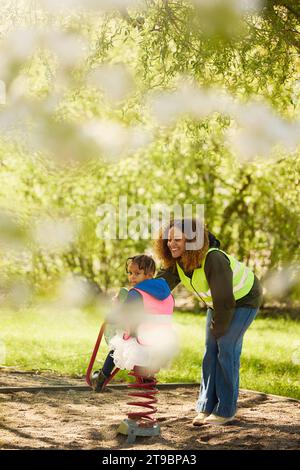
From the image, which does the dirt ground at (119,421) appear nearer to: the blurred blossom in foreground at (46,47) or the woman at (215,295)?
the woman at (215,295)

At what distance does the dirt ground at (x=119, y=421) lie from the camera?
4699 millimetres

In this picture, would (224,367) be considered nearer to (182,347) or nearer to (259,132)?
(182,347)

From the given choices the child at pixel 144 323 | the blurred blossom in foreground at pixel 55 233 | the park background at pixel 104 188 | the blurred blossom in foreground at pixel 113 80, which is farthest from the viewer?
the blurred blossom in foreground at pixel 113 80

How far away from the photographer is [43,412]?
220 inches

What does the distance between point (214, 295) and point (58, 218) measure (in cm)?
592

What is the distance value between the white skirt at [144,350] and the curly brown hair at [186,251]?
51cm

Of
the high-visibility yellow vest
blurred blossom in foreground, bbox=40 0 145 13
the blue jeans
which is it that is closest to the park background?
blurred blossom in foreground, bbox=40 0 145 13

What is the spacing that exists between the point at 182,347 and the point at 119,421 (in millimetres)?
3446

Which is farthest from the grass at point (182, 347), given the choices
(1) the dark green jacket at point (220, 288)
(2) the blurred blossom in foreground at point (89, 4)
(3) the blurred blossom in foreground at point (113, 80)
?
(2) the blurred blossom in foreground at point (89, 4)

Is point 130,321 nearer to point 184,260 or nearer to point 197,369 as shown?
point 184,260

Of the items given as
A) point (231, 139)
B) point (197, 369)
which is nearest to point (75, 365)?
point (197, 369)

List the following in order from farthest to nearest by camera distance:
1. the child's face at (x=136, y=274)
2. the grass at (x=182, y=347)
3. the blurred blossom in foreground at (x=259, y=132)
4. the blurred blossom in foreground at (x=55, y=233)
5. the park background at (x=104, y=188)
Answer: the blurred blossom in foreground at (x=55, y=233) < the park background at (x=104, y=188) < the blurred blossom in foreground at (x=259, y=132) < the grass at (x=182, y=347) < the child's face at (x=136, y=274)

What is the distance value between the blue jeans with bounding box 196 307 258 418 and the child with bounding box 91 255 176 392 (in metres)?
0.54
